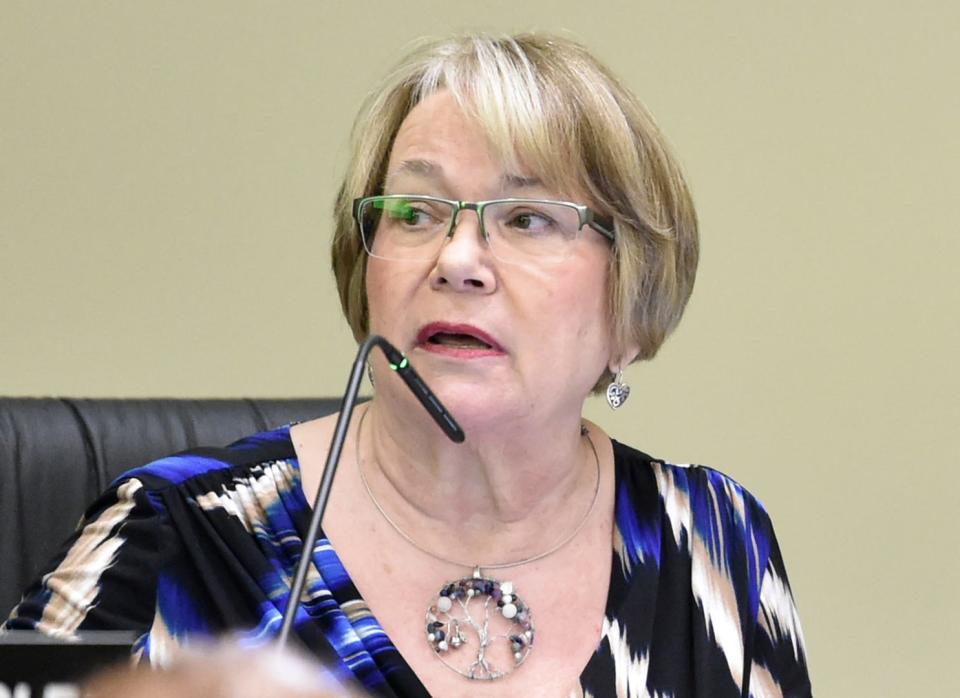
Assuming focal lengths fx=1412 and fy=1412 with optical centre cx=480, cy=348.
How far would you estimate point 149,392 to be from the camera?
2777 millimetres

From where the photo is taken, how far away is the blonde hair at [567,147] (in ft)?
5.28

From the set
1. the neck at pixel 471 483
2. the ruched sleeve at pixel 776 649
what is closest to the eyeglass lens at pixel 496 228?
the neck at pixel 471 483

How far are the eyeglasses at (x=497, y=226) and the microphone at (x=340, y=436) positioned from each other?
1.40 feet

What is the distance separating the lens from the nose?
1.53m

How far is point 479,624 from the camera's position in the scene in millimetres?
1624

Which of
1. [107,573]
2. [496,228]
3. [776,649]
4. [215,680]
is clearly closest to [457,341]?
[496,228]

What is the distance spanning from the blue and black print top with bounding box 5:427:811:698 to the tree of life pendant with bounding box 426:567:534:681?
7 cm

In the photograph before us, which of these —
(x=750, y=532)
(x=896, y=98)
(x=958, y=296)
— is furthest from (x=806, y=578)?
(x=750, y=532)

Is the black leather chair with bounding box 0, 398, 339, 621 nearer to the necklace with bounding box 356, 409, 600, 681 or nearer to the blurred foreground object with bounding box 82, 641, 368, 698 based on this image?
the necklace with bounding box 356, 409, 600, 681

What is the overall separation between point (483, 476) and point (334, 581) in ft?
0.70

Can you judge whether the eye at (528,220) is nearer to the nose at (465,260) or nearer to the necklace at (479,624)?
the nose at (465,260)

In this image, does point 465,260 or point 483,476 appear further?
point 483,476

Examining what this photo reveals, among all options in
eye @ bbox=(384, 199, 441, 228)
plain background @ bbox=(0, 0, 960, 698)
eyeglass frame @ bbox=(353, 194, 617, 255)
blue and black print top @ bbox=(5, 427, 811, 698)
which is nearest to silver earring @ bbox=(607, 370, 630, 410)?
blue and black print top @ bbox=(5, 427, 811, 698)

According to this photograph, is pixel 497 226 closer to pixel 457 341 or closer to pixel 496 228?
pixel 496 228
